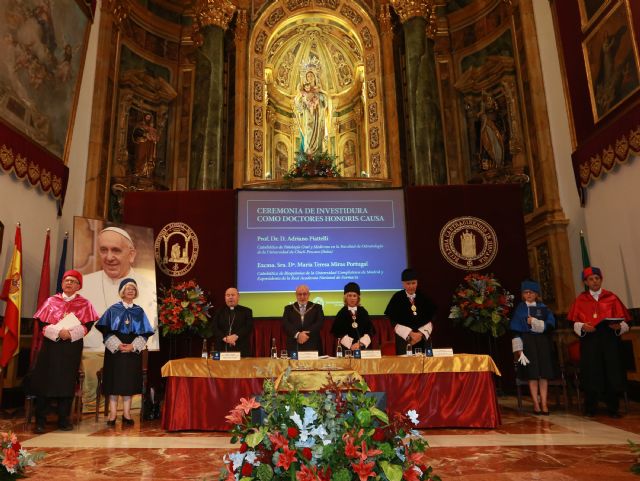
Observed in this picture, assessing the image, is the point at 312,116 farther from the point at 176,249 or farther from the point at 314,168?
the point at 176,249

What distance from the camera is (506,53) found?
10.5 m

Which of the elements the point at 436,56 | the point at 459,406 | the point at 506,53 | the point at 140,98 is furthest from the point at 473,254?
the point at 140,98

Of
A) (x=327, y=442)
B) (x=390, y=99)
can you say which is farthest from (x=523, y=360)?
(x=390, y=99)

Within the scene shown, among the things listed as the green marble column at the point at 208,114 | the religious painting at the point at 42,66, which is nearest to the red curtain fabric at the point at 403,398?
the religious painting at the point at 42,66

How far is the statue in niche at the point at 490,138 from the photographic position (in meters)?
10.5

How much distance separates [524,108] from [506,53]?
1.52 m

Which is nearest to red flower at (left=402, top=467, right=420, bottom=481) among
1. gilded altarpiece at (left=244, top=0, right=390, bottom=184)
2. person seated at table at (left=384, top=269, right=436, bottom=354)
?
person seated at table at (left=384, top=269, right=436, bottom=354)

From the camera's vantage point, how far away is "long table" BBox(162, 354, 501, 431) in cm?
485

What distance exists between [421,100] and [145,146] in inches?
247

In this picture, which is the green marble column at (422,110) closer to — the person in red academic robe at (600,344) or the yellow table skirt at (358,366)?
the person in red academic robe at (600,344)

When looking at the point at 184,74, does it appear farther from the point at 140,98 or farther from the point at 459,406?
the point at 459,406

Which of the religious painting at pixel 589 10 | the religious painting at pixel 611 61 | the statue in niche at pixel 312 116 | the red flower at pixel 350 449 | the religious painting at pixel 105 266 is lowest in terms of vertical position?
the red flower at pixel 350 449

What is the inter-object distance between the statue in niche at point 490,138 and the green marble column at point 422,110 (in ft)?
2.84

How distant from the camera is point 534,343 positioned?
19.1 feet
